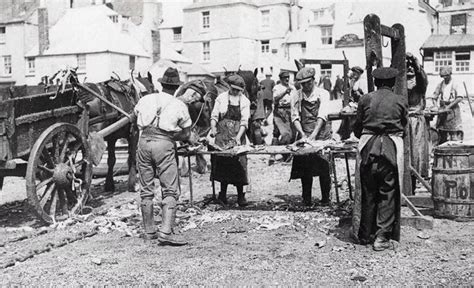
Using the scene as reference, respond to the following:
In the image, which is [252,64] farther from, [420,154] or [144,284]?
[144,284]

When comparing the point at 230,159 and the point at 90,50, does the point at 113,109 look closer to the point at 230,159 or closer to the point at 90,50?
the point at 230,159

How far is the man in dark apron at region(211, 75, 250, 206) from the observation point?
9016mm

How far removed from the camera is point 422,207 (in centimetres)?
839

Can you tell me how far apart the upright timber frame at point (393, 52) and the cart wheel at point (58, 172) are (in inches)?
168

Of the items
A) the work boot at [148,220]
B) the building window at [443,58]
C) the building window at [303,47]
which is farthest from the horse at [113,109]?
the building window at [303,47]

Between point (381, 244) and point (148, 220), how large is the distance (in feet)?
9.21

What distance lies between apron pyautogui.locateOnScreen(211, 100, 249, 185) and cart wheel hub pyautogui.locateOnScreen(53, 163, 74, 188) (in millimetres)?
2359

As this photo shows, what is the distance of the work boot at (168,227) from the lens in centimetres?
670

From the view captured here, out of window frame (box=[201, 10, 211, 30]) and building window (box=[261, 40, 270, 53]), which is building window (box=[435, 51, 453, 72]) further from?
window frame (box=[201, 10, 211, 30])

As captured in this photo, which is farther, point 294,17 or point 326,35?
point 294,17

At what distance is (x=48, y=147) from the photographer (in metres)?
8.13

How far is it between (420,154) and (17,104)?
6087 mm

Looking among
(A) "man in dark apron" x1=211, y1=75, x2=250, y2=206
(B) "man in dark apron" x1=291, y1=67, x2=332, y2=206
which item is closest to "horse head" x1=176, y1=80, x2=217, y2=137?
(A) "man in dark apron" x1=211, y1=75, x2=250, y2=206

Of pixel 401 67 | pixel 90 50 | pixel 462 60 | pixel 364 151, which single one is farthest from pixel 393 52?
pixel 90 50
